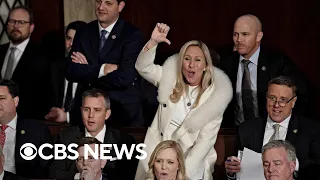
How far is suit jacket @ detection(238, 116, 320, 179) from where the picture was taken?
24.2 feet

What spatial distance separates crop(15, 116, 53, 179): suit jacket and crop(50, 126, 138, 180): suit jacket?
117 mm

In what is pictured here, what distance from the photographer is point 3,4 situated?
964 cm

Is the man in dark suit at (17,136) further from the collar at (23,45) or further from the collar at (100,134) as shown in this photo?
the collar at (23,45)

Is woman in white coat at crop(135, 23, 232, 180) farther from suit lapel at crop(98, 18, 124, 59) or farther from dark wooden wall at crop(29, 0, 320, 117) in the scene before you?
dark wooden wall at crop(29, 0, 320, 117)

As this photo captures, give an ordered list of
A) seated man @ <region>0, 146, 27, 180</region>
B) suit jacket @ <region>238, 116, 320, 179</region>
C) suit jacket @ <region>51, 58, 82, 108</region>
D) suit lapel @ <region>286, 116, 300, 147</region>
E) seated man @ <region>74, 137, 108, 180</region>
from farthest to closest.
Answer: suit jacket @ <region>51, 58, 82, 108</region>
suit lapel @ <region>286, 116, 300, 147</region>
suit jacket @ <region>238, 116, 320, 179</region>
seated man @ <region>0, 146, 27, 180</region>
seated man @ <region>74, 137, 108, 180</region>

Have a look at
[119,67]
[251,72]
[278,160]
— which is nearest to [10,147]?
[119,67]

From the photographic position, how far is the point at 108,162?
24.9 feet

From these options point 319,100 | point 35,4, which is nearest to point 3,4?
point 35,4

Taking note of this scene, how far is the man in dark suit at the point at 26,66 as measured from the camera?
8.72 m

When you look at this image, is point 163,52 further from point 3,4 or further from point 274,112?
point 274,112

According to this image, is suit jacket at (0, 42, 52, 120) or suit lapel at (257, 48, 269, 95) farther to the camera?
suit jacket at (0, 42, 52, 120)

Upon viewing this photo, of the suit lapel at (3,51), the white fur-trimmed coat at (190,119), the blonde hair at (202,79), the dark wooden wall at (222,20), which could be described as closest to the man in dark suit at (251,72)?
the white fur-trimmed coat at (190,119)

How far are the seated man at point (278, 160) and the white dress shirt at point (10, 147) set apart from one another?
1722mm

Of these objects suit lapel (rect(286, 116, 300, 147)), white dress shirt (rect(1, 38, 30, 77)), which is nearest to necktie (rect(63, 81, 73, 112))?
white dress shirt (rect(1, 38, 30, 77))
